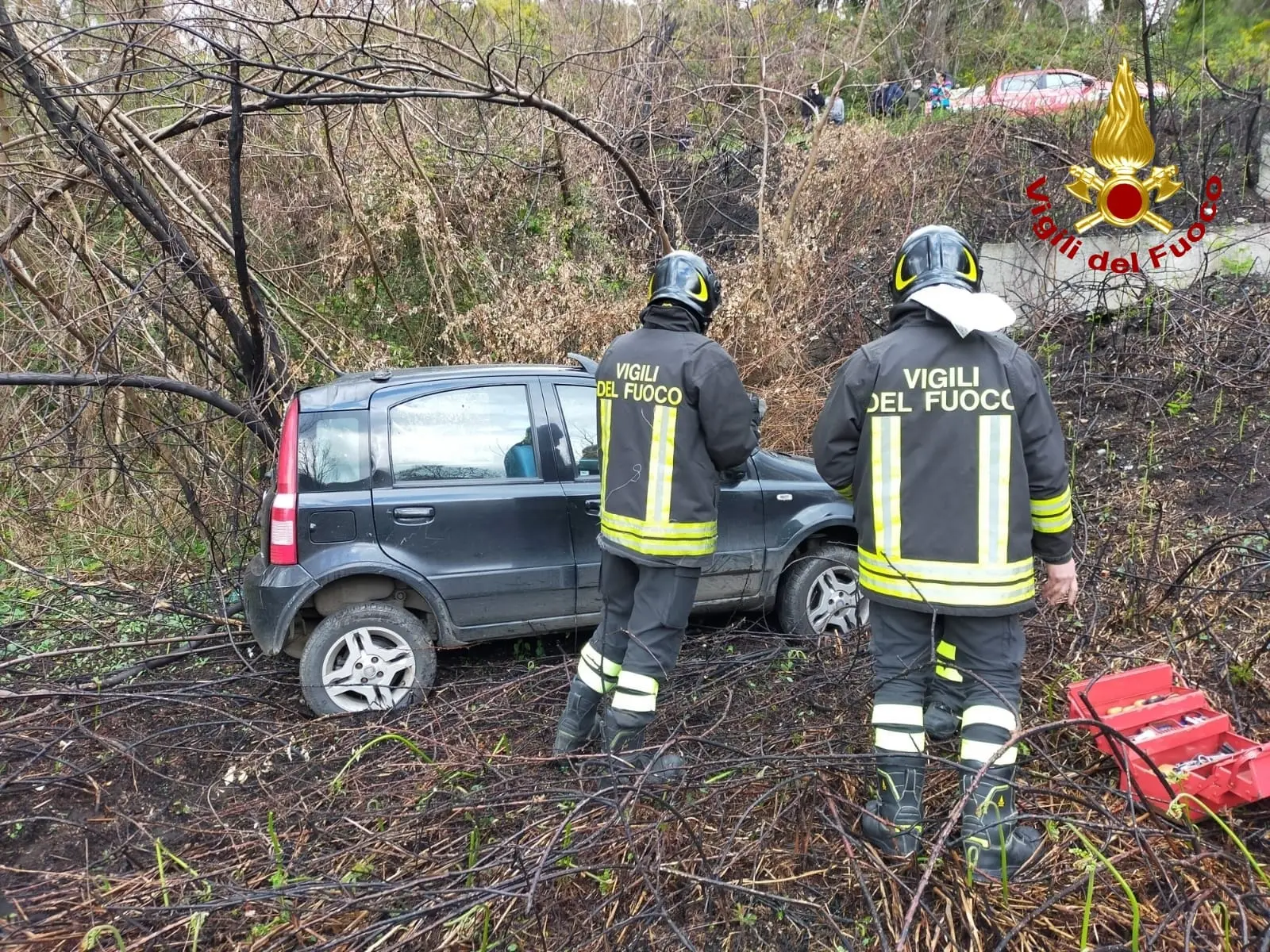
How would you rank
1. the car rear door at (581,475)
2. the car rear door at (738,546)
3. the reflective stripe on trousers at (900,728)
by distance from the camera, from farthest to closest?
1. the car rear door at (738,546)
2. the car rear door at (581,475)
3. the reflective stripe on trousers at (900,728)

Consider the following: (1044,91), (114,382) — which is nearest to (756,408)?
(114,382)

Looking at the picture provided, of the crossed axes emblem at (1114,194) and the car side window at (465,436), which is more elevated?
the crossed axes emblem at (1114,194)

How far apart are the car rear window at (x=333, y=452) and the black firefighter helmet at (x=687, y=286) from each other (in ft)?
4.87

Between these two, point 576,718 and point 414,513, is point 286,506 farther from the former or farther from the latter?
point 576,718

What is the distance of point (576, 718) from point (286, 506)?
1589 millimetres

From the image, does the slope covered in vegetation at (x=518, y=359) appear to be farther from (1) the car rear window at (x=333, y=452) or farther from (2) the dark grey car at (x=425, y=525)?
(1) the car rear window at (x=333, y=452)

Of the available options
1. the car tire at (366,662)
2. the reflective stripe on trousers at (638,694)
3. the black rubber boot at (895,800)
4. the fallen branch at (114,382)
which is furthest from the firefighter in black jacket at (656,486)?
the fallen branch at (114,382)

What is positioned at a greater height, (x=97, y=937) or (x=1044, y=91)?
(x=1044, y=91)

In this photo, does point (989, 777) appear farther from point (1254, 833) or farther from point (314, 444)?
point (314, 444)

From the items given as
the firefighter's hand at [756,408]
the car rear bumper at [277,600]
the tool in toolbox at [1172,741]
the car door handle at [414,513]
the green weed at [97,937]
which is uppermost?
the firefighter's hand at [756,408]

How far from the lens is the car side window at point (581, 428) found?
402 centimetres

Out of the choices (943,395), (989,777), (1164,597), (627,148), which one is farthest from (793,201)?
(989,777)

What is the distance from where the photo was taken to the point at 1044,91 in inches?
333

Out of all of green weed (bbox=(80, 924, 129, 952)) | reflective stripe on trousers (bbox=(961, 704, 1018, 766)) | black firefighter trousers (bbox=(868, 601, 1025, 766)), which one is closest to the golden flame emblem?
black firefighter trousers (bbox=(868, 601, 1025, 766))
